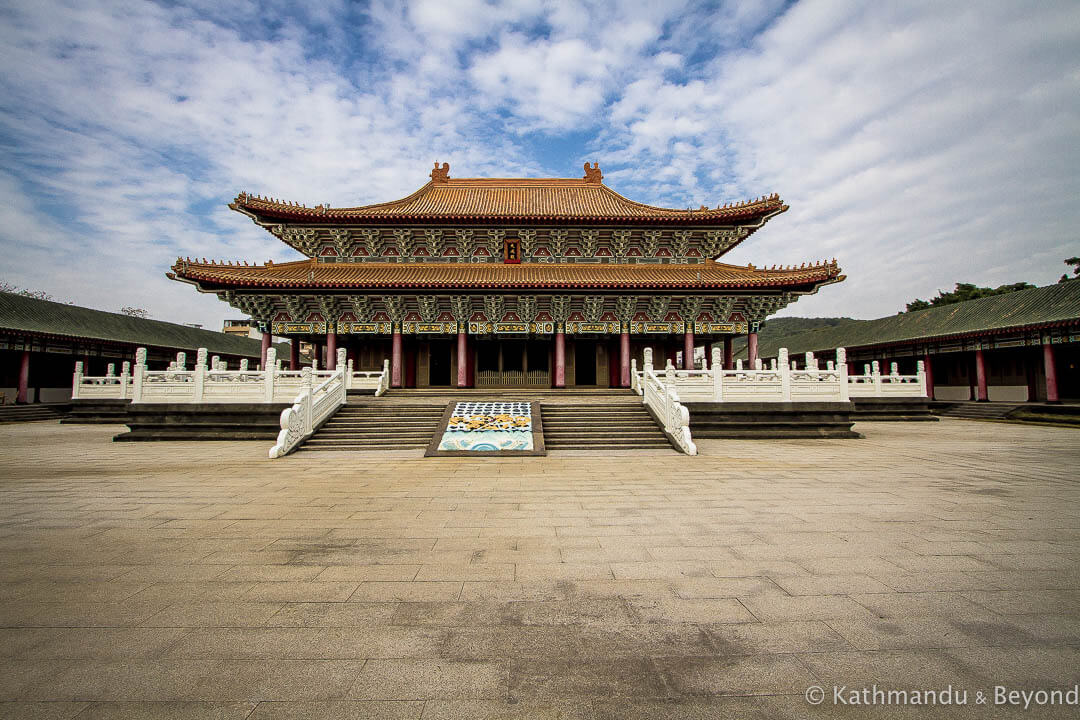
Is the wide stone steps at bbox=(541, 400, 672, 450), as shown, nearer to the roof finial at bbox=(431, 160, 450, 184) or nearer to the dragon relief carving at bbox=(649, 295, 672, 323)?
the dragon relief carving at bbox=(649, 295, 672, 323)

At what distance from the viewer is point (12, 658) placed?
2.57m

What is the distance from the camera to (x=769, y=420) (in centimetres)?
1338

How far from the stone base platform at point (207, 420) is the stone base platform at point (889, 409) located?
20411 millimetres

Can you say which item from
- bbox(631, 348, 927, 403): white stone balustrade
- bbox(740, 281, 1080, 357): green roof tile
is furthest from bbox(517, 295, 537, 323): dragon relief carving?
bbox(740, 281, 1080, 357): green roof tile

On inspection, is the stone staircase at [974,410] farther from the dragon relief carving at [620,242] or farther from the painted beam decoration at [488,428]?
the painted beam decoration at [488,428]

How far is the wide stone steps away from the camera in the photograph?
11488 millimetres

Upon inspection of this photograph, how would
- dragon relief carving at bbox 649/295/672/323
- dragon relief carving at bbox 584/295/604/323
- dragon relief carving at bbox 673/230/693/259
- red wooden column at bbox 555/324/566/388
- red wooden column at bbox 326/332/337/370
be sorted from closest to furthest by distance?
red wooden column at bbox 326/332/337/370
red wooden column at bbox 555/324/566/388
dragon relief carving at bbox 584/295/604/323
dragon relief carving at bbox 649/295/672/323
dragon relief carving at bbox 673/230/693/259

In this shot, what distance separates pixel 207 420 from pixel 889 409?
2368 centimetres

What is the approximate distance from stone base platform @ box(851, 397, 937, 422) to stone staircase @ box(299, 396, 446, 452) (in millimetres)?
15935

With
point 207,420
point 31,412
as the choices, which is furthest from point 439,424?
point 31,412

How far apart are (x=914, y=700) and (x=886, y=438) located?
13354 mm

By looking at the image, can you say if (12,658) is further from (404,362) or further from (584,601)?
(404,362)

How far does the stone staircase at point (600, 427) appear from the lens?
11.5 m

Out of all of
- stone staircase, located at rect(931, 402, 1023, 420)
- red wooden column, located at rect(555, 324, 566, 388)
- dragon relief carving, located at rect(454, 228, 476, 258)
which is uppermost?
dragon relief carving, located at rect(454, 228, 476, 258)
